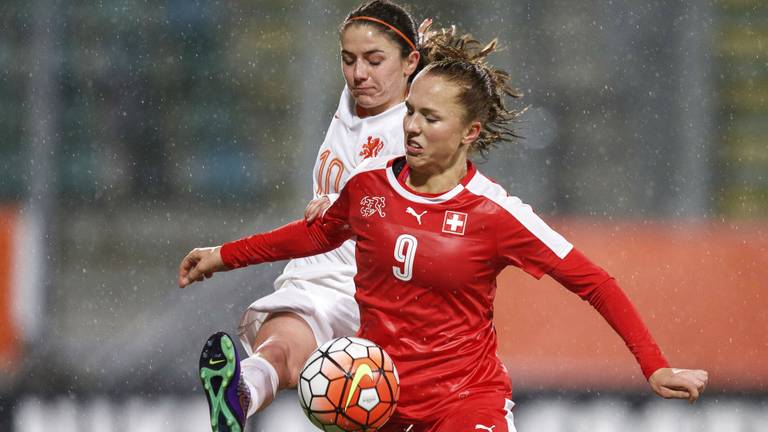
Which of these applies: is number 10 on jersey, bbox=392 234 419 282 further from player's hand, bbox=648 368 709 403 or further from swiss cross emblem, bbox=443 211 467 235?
player's hand, bbox=648 368 709 403

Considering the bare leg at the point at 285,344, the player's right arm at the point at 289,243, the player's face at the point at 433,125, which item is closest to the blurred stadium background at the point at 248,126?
the bare leg at the point at 285,344

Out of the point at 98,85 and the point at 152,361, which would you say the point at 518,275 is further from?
the point at 98,85

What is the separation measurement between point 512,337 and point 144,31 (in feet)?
16.5

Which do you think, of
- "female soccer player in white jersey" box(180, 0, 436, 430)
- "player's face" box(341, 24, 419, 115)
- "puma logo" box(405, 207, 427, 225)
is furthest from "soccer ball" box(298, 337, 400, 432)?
"player's face" box(341, 24, 419, 115)

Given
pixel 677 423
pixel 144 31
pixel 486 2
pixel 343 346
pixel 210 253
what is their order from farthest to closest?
pixel 144 31 < pixel 486 2 < pixel 677 423 < pixel 210 253 < pixel 343 346

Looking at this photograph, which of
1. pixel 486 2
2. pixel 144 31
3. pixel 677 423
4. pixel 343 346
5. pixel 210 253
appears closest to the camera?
pixel 343 346

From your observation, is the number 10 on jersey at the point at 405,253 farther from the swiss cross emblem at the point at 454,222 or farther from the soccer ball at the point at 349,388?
the soccer ball at the point at 349,388

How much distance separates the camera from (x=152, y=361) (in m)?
6.03

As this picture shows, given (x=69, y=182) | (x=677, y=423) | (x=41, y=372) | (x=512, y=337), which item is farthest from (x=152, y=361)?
(x=69, y=182)

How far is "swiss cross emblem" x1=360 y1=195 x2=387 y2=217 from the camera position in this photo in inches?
132

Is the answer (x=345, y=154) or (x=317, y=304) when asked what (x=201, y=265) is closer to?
(x=317, y=304)

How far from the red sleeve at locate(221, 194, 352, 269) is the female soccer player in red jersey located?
137 mm

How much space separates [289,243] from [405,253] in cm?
43

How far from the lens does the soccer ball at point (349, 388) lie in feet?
10.3
